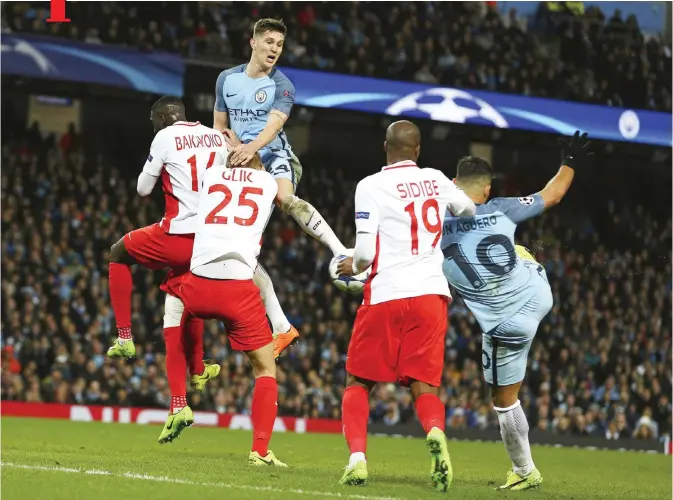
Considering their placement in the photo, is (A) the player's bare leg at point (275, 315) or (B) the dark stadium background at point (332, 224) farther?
(B) the dark stadium background at point (332, 224)

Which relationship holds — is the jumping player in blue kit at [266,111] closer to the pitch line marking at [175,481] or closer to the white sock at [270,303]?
the white sock at [270,303]

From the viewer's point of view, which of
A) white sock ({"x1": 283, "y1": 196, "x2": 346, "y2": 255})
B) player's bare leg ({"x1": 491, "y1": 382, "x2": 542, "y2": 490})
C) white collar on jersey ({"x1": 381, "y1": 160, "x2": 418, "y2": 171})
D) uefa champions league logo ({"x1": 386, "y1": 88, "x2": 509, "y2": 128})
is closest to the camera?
white collar on jersey ({"x1": 381, "y1": 160, "x2": 418, "y2": 171})

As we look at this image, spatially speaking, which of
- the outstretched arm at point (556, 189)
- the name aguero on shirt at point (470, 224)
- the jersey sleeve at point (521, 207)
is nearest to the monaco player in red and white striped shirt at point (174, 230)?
the name aguero on shirt at point (470, 224)

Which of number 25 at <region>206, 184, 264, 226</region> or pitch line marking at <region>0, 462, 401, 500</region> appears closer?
pitch line marking at <region>0, 462, 401, 500</region>

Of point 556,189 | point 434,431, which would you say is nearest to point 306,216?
point 556,189

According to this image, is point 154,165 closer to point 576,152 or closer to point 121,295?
point 121,295

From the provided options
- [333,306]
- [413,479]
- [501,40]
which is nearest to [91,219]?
[333,306]

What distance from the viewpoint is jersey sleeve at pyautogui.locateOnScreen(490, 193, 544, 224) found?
29.3 ft

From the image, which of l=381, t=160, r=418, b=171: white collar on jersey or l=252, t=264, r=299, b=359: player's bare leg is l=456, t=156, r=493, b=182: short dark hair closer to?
l=381, t=160, r=418, b=171: white collar on jersey

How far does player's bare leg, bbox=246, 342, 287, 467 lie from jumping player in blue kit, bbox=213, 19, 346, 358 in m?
0.66

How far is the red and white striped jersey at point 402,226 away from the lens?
320 inches

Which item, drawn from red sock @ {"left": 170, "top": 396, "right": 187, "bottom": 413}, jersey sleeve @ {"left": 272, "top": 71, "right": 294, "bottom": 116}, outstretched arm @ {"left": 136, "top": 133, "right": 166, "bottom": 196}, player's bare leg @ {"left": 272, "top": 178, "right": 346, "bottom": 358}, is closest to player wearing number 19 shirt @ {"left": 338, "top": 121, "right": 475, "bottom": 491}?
player's bare leg @ {"left": 272, "top": 178, "right": 346, "bottom": 358}

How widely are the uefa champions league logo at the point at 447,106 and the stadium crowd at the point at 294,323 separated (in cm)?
309

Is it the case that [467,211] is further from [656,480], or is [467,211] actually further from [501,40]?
[501,40]
